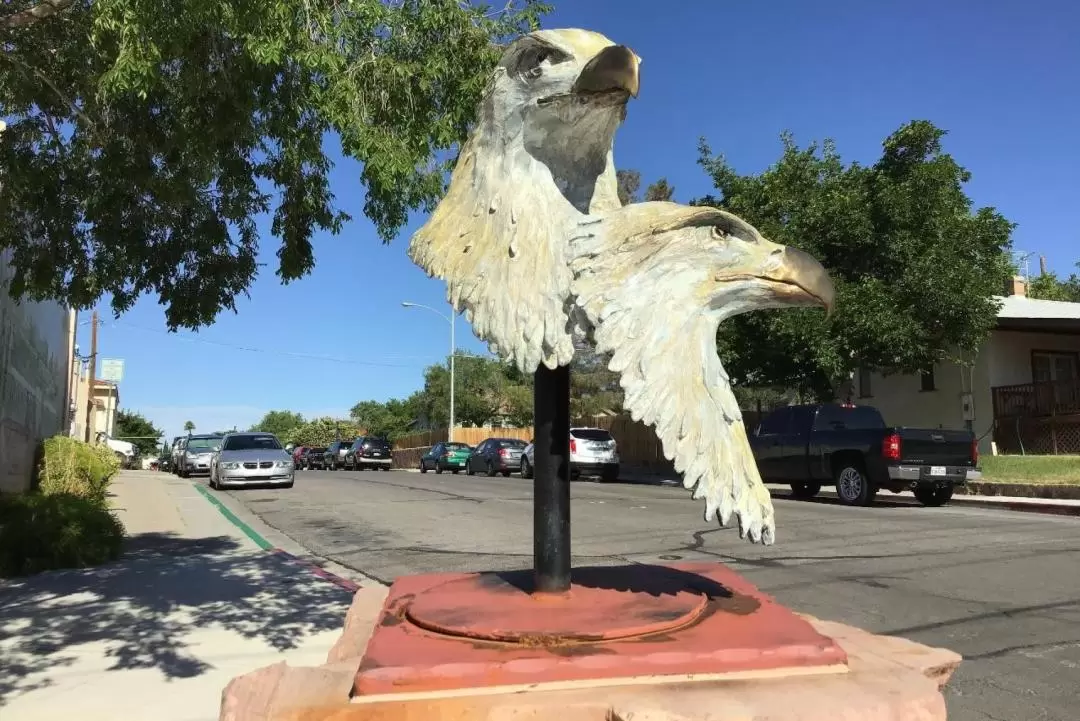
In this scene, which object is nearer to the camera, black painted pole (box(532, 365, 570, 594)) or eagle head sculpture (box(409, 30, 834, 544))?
eagle head sculpture (box(409, 30, 834, 544))

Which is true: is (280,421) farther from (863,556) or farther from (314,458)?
(863,556)

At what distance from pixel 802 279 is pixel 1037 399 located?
72.6ft

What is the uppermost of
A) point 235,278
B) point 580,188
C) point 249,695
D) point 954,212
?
point 954,212

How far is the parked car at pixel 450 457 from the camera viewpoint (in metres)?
30.4

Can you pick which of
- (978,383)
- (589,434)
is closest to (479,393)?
(589,434)

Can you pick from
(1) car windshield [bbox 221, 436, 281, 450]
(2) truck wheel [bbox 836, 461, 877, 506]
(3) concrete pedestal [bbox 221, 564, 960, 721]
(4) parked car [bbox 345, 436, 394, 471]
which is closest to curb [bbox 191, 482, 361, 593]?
(3) concrete pedestal [bbox 221, 564, 960, 721]

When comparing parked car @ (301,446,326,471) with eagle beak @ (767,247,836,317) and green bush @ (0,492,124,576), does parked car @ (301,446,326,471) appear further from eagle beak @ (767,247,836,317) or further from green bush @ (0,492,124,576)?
eagle beak @ (767,247,836,317)

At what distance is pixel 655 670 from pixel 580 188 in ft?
4.44

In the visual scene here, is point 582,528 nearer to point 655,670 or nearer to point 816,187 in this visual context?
point 655,670

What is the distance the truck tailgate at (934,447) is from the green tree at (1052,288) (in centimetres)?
2786

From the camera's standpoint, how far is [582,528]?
424 inches

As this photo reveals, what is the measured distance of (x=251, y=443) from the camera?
2025 centimetres

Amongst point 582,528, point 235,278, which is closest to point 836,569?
point 582,528

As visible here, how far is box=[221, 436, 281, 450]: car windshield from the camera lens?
19.9m
